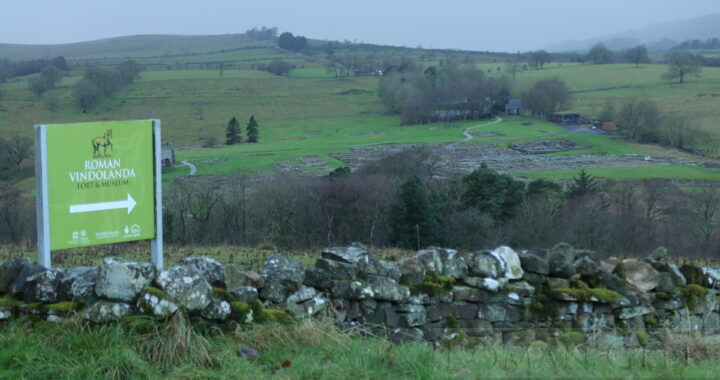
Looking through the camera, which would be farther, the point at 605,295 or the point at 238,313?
the point at 605,295

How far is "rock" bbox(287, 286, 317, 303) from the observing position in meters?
7.16

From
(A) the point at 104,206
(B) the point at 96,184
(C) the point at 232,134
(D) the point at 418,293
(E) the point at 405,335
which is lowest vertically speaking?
(C) the point at 232,134

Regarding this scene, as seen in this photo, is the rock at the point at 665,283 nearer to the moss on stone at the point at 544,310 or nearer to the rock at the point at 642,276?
the rock at the point at 642,276

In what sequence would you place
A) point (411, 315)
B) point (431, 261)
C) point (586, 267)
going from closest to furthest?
point (411, 315) → point (431, 261) → point (586, 267)

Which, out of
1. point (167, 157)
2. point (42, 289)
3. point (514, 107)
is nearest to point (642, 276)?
point (42, 289)

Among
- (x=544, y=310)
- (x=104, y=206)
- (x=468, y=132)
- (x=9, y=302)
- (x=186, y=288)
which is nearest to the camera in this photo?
(x=186, y=288)

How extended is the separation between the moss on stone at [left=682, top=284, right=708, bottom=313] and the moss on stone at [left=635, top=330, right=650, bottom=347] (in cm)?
94

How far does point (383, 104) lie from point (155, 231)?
11550 cm

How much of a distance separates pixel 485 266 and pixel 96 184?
4.41 m

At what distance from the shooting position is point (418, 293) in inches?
305

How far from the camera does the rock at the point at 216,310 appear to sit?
6.49m

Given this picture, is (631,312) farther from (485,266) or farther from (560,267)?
(485,266)

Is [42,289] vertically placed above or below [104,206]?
below

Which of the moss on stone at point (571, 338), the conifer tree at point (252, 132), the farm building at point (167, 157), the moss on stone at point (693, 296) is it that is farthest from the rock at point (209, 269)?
the conifer tree at point (252, 132)
